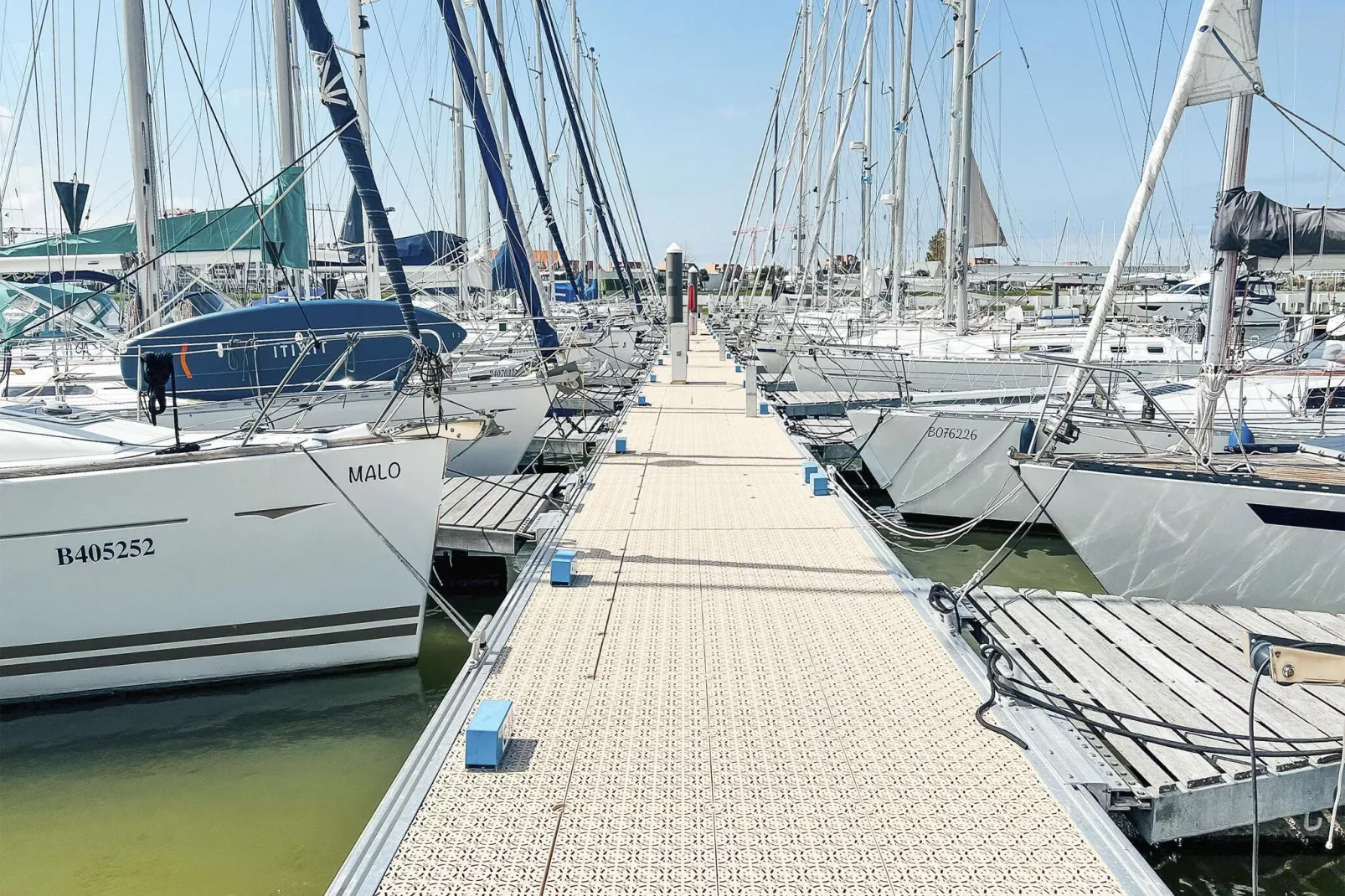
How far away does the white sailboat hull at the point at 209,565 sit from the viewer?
20.9 ft

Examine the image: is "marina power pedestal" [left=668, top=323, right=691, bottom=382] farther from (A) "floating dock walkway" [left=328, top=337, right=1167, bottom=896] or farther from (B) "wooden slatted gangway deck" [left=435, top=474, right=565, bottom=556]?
(A) "floating dock walkway" [left=328, top=337, right=1167, bottom=896]

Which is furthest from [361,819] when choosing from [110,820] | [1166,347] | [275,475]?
[1166,347]

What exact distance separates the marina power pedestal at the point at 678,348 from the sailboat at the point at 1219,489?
1282 cm

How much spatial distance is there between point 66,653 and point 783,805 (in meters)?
5.34

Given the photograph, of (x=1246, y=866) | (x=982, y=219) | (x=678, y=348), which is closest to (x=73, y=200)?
(x=678, y=348)

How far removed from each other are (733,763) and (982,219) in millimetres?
20853

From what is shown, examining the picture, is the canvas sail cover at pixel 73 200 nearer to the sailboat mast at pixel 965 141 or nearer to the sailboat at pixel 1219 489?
the sailboat at pixel 1219 489

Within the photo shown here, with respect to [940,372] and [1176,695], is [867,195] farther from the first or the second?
[1176,695]

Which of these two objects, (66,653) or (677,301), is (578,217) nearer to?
(677,301)

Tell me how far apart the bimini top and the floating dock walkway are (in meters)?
5.94

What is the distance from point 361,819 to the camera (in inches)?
222

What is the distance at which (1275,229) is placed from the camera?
313 inches

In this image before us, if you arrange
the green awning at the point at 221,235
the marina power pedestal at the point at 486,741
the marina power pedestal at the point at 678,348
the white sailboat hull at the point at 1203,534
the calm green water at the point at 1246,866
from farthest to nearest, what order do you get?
1. the marina power pedestal at the point at 678,348
2. the green awning at the point at 221,235
3. the white sailboat hull at the point at 1203,534
4. the calm green water at the point at 1246,866
5. the marina power pedestal at the point at 486,741

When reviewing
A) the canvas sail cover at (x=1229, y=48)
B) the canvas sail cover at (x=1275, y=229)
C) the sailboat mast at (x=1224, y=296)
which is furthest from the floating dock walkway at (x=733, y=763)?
the canvas sail cover at (x=1229, y=48)
